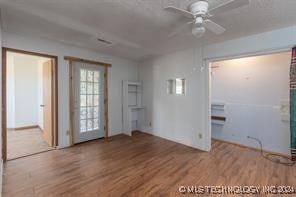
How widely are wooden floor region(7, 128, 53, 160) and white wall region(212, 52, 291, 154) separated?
4.39 metres

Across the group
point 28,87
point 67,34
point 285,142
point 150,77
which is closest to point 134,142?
point 150,77

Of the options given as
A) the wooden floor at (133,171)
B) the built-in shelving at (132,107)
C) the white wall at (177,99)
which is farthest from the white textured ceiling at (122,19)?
the wooden floor at (133,171)

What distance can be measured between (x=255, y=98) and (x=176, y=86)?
6.02ft

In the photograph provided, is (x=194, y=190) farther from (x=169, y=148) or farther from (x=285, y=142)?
(x=285, y=142)

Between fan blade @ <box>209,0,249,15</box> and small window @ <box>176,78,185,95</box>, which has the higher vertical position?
fan blade @ <box>209,0,249,15</box>

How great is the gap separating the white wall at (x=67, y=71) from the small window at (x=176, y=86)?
1.44 metres

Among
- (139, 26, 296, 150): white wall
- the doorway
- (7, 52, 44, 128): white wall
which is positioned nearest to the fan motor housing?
(139, 26, 296, 150): white wall

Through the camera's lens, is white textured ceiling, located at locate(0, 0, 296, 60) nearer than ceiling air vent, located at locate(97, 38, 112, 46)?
Yes

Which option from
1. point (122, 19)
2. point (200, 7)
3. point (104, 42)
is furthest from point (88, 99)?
point (200, 7)

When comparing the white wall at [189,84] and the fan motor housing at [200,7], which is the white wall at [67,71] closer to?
the white wall at [189,84]

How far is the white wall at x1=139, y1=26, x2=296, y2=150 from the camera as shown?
3003mm

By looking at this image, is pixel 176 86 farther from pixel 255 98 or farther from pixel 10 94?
pixel 10 94

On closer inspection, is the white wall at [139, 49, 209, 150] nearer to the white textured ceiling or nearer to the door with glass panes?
the white textured ceiling

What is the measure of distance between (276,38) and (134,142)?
3652 millimetres
